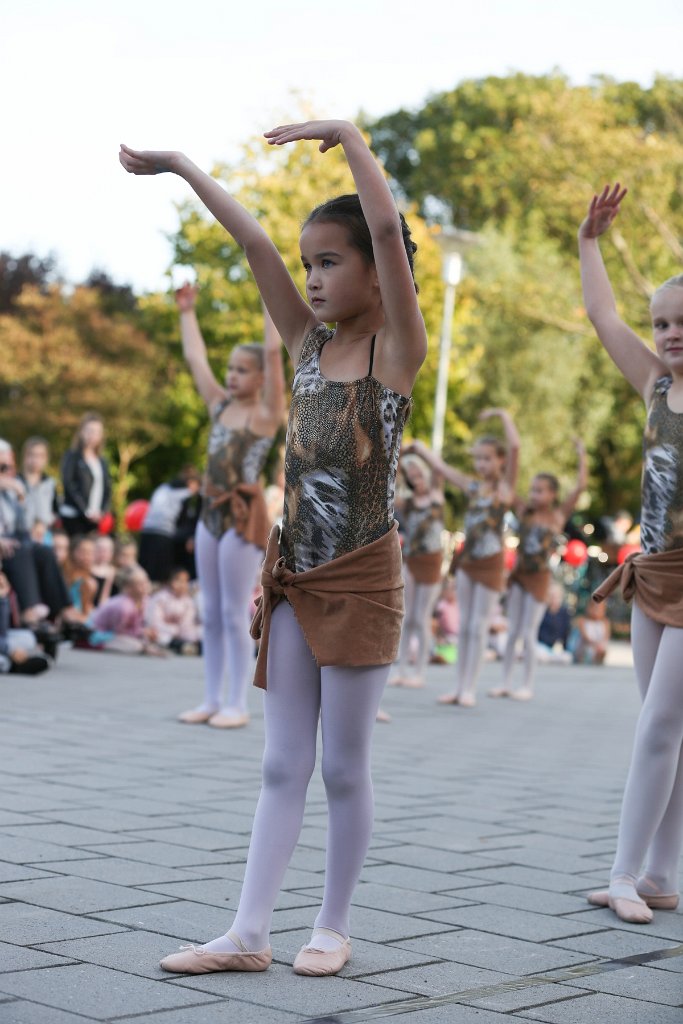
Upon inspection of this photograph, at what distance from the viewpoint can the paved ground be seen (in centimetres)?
327

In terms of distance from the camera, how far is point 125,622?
14.9 m

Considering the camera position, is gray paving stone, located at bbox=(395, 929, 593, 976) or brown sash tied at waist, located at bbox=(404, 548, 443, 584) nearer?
gray paving stone, located at bbox=(395, 929, 593, 976)

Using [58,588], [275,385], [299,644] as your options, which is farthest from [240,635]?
[299,644]

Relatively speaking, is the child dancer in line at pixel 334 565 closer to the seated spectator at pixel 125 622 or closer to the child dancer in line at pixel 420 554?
the child dancer in line at pixel 420 554

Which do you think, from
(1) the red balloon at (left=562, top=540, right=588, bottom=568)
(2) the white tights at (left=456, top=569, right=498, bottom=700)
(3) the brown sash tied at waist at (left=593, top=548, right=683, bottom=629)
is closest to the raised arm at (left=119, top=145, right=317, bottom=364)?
(3) the brown sash tied at waist at (left=593, top=548, right=683, bottom=629)

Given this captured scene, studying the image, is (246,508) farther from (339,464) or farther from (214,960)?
(214,960)

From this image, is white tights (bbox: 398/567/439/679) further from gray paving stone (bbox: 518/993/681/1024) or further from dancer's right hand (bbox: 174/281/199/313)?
gray paving stone (bbox: 518/993/681/1024)

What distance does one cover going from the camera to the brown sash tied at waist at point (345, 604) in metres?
3.59

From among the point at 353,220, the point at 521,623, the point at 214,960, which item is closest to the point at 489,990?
the point at 214,960

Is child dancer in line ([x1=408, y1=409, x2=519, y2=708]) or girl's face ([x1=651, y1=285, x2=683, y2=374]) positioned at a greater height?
girl's face ([x1=651, y1=285, x2=683, y2=374])

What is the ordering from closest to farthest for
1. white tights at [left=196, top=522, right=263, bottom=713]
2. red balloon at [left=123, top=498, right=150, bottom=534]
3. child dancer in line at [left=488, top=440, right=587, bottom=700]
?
white tights at [left=196, top=522, right=263, bottom=713], child dancer in line at [left=488, top=440, right=587, bottom=700], red balloon at [left=123, top=498, right=150, bottom=534]

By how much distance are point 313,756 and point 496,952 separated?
2.40ft

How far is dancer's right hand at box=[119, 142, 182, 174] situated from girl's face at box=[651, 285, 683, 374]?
168cm

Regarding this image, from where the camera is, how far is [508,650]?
1357cm
